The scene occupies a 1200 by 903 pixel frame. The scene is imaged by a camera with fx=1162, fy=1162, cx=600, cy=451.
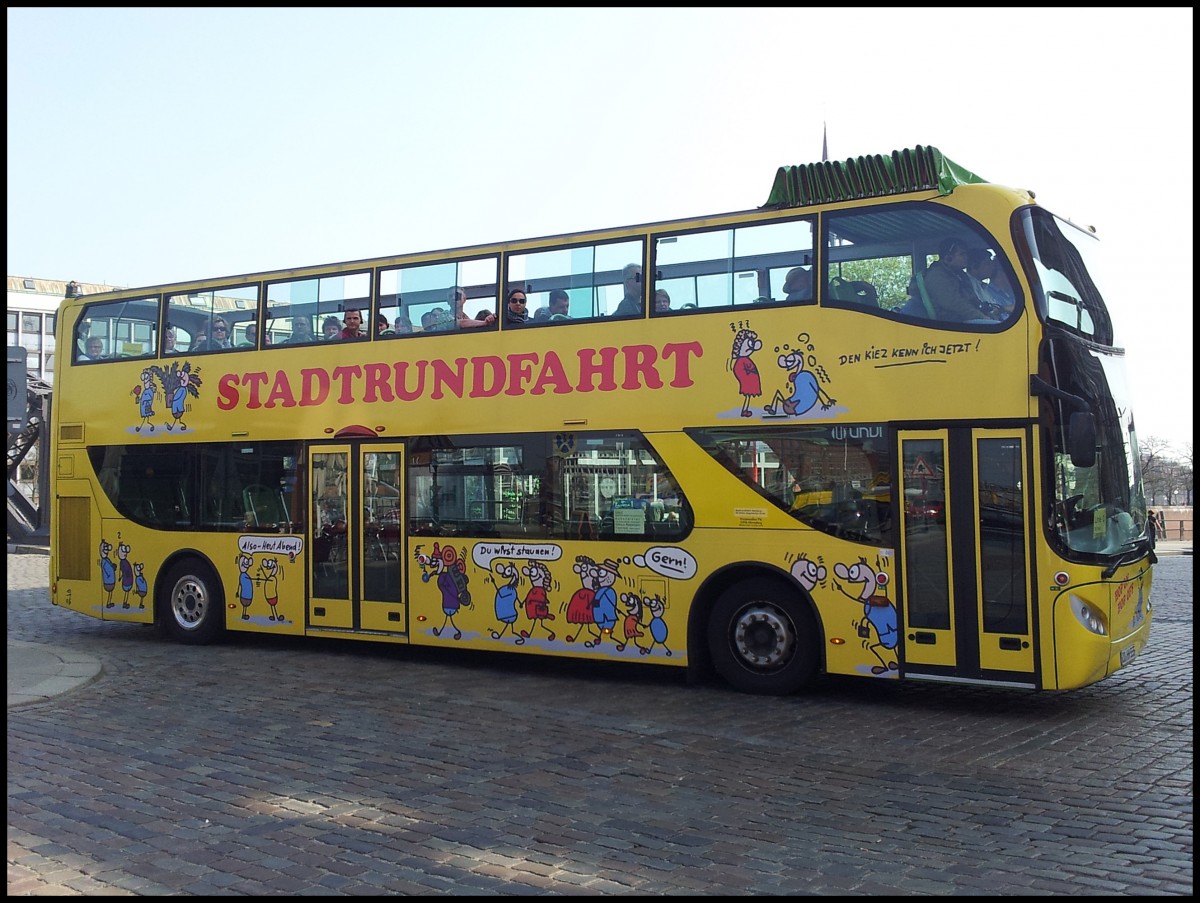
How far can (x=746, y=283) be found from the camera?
10.3m

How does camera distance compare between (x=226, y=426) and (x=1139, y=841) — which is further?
(x=226, y=426)

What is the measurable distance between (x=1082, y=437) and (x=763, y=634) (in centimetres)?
318

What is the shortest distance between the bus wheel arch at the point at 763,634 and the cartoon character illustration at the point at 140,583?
7.48 meters

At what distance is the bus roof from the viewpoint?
9.48 meters

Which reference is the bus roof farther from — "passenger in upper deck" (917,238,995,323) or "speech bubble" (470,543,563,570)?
"speech bubble" (470,543,563,570)

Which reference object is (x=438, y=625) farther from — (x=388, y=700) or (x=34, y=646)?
(x=34, y=646)

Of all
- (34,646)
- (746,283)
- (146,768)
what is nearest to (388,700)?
(146,768)

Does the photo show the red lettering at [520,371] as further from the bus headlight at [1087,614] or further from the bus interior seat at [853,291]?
→ the bus headlight at [1087,614]

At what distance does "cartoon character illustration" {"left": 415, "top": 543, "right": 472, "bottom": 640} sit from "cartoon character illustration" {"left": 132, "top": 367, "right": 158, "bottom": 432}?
444 centimetres

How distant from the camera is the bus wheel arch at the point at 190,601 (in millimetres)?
13797

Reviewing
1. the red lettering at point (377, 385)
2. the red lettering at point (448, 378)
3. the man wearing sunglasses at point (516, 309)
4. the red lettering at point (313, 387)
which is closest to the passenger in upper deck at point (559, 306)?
the man wearing sunglasses at point (516, 309)

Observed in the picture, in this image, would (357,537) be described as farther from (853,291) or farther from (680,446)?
(853,291)

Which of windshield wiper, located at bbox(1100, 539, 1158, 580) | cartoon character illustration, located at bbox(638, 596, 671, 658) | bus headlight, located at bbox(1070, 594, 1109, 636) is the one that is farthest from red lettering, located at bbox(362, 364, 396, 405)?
windshield wiper, located at bbox(1100, 539, 1158, 580)

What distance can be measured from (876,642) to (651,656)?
2181mm
